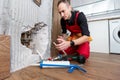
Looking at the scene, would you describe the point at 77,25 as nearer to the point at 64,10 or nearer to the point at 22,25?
the point at 64,10

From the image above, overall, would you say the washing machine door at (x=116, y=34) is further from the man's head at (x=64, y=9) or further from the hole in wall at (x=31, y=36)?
the hole in wall at (x=31, y=36)

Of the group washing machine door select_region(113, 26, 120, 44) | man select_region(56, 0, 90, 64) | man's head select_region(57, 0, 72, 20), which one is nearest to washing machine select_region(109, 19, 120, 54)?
washing machine door select_region(113, 26, 120, 44)

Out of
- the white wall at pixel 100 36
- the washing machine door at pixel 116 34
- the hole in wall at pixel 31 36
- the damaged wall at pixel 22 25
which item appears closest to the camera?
the damaged wall at pixel 22 25

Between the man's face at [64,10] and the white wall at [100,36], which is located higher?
the man's face at [64,10]

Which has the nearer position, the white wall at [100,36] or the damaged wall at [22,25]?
the damaged wall at [22,25]

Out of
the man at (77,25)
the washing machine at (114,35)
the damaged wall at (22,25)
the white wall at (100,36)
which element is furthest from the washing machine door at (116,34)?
the damaged wall at (22,25)

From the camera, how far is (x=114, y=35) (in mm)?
Result: 1752

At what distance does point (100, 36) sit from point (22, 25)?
1.55 meters

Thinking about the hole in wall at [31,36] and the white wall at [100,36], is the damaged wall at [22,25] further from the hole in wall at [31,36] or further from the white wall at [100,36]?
the white wall at [100,36]

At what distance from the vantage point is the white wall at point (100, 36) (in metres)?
1.87

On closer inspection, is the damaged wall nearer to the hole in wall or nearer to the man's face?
the hole in wall

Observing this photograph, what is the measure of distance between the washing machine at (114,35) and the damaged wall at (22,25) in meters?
1.20

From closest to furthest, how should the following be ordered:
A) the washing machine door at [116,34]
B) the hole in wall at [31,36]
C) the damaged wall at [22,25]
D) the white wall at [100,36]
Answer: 1. the damaged wall at [22,25]
2. the hole in wall at [31,36]
3. the washing machine door at [116,34]
4. the white wall at [100,36]

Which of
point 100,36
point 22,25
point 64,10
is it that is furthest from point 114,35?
point 22,25
